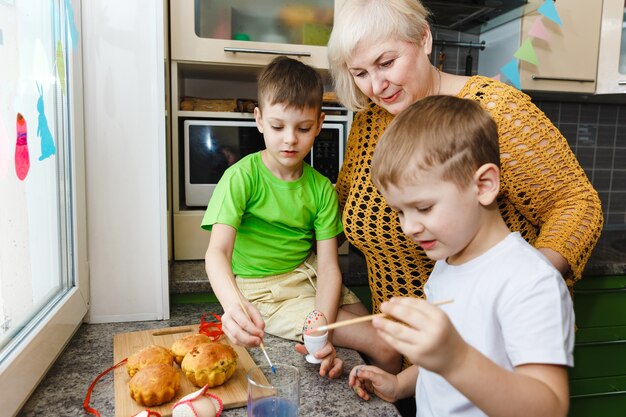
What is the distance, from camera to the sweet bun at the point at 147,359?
2.73 ft

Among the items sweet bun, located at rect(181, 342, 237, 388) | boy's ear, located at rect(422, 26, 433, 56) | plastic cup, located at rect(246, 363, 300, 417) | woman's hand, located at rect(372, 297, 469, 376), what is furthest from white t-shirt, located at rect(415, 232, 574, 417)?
boy's ear, located at rect(422, 26, 433, 56)

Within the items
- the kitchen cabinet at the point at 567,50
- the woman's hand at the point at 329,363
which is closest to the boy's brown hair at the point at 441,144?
the woman's hand at the point at 329,363

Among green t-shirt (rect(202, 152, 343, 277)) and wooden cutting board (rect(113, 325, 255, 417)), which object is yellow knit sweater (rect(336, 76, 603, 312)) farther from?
wooden cutting board (rect(113, 325, 255, 417))

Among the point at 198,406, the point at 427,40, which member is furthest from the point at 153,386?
the point at 427,40

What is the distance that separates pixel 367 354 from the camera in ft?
3.54

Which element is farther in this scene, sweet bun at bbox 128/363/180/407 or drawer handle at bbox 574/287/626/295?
drawer handle at bbox 574/287/626/295

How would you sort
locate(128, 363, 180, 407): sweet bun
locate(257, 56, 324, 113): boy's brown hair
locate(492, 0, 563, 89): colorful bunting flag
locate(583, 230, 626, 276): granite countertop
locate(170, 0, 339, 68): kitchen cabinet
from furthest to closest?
locate(492, 0, 563, 89): colorful bunting flag
locate(583, 230, 626, 276): granite countertop
locate(170, 0, 339, 68): kitchen cabinet
locate(257, 56, 324, 113): boy's brown hair
locate(128, 363, 180, 407): sweet bun

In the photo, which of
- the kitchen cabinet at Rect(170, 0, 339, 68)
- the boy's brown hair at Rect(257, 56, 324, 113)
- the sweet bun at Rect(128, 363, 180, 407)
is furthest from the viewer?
the kitchen cabinet at Rect(170, 0, 339, 68)

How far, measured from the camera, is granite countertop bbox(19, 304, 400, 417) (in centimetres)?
78

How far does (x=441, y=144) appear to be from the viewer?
2.07 ft

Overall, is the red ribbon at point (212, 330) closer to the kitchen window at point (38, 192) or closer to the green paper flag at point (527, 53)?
the kitchen window at point (38, 192)

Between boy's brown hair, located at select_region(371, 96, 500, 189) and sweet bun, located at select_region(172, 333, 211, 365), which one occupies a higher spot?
boy's brown hair, located at select_region(371, 96, 500, 189)

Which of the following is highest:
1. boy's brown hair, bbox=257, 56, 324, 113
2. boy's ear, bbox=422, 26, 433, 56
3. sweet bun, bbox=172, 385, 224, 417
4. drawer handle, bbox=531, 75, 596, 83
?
drawer handle, bbox=531, 75, 596, 83

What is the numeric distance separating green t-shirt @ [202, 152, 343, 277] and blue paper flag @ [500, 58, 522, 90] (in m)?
1.04
